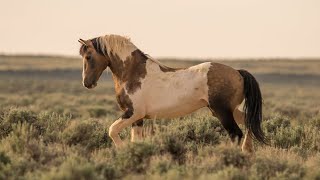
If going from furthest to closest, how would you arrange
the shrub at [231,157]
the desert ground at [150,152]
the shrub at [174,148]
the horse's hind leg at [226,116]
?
the horse's hind leg at [226,116], the shrub at [174,148], the shrub at [231,157], the desert ground at [150,152]

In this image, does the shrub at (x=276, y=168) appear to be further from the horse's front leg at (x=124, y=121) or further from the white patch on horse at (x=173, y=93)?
the horse's front leg at (x=124, y=121)

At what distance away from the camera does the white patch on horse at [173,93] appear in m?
9.84

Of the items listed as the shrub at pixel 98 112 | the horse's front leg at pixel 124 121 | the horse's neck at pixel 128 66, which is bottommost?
the shrub at pixel 98 112

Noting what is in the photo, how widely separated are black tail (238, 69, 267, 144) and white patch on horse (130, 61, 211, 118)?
62 cm

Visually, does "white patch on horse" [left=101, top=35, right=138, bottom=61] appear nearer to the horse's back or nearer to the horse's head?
the horse's head

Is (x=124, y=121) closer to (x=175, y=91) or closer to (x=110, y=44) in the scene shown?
(x=175, y=91)

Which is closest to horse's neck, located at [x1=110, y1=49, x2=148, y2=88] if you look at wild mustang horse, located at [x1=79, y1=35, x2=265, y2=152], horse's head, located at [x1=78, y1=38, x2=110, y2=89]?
wild mustang horse, located at [x1=79, y1=35, x2=265, y2=152]

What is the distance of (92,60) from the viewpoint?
1046cm

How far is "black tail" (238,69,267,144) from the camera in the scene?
996cm

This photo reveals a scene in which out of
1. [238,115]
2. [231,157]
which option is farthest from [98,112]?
[231,157]

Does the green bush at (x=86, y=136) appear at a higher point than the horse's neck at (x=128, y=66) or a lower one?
lower

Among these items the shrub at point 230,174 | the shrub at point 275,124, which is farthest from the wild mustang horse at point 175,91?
the shrub at point 275,124

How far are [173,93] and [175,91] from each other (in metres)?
0.04

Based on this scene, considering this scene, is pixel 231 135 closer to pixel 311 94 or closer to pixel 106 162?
pixel 106 162
